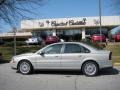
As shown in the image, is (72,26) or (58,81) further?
(72,26)

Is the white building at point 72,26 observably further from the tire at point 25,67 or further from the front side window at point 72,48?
the front side window at point 72,48

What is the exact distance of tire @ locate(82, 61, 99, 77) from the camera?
13961 mm

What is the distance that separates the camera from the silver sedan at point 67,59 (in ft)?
45.9

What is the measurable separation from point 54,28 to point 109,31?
33.4 ft

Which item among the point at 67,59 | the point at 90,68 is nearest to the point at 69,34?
the point at 67,59

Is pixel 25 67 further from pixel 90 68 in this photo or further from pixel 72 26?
pixel 72 26

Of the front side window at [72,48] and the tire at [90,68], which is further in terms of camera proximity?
the front side window at [72,48]

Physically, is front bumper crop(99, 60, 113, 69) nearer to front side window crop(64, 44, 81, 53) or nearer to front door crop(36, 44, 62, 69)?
front side window crop(64, 44, 81, 53)

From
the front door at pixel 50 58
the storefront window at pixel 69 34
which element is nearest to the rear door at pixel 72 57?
the front door at pixel 50 58

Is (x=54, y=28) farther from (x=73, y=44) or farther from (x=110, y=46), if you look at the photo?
(x=73, y=44)

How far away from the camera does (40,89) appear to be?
1095 cm

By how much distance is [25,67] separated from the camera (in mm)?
14805

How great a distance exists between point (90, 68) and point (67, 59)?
1090 mm

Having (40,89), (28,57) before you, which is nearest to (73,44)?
(28,57)
